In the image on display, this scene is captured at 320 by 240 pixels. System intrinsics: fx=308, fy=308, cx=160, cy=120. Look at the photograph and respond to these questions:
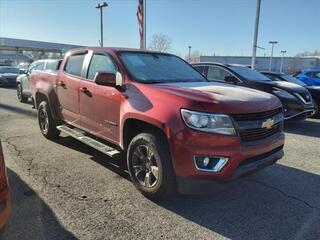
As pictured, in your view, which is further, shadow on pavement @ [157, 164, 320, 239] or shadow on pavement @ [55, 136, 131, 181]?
shadow on pavement @ [55, 136, 131, 181]

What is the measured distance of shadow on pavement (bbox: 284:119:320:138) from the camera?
7.77m

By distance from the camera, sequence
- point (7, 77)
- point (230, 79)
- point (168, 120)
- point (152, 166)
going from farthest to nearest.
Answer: point (7, 77) → point (230, 79) → point (152, 166) → point (168, 120)

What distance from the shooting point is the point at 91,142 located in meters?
4.75

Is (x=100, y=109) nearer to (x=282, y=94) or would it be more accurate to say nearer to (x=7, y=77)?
(x=282, y=94)

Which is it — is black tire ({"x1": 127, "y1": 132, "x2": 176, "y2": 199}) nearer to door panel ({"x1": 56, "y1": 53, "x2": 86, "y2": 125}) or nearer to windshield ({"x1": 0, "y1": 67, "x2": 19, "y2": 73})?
door panel ({"x1": 56, "y1": 53, "x2": 86, "y2": 125})

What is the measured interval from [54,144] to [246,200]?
3.95 meters

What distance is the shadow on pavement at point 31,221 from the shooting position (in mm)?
2953

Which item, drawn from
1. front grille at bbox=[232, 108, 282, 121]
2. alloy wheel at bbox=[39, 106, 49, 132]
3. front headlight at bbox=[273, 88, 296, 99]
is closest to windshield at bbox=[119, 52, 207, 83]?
front grille at bbox=[232, 108, 282, 121]

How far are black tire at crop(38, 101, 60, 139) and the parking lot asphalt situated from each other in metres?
0.93

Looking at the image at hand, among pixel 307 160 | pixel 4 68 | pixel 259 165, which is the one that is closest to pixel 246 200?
pixel 259 165

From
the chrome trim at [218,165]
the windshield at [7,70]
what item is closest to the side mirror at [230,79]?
the chrome trim at [218,165]

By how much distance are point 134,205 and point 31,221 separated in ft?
3.68

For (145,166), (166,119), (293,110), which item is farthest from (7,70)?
(166,119)

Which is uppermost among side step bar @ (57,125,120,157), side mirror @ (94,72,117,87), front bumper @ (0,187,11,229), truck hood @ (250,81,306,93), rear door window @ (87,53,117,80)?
rear door window @ (87,53,117,80)
